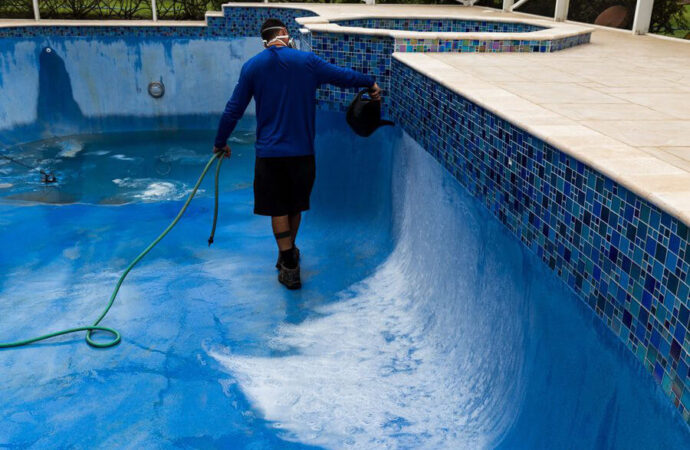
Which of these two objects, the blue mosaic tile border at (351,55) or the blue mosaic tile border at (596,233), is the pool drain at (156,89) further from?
the blue mosaic tile border at (596,233)

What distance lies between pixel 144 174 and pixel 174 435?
17.8 feet

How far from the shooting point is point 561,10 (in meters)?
10.9

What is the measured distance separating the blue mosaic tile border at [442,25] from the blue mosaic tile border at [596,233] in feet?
21.2

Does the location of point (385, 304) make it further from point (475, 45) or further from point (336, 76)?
point (475, 45)

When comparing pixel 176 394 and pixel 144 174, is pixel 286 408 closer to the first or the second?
pixel 176 394

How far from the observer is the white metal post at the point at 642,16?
917 centimetres

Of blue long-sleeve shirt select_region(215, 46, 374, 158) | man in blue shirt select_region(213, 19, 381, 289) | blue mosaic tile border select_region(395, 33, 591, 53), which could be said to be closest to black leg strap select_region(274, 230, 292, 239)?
man in blue shirt select_region(213, 19, 381, 289)

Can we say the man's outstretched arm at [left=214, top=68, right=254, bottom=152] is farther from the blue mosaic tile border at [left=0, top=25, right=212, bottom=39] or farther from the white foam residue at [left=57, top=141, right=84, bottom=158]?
the blue mosaic tile border at [left=0, top=25, right=212, bottom=39]

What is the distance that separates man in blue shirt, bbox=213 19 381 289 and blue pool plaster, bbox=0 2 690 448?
0.60 meters

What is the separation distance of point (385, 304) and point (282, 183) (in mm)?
1073

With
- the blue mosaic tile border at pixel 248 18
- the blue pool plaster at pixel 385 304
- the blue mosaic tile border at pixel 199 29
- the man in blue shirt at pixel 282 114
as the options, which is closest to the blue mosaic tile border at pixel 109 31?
the blue mosaic tile border at pixel 199 29

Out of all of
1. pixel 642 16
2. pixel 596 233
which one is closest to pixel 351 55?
pixel 596 233

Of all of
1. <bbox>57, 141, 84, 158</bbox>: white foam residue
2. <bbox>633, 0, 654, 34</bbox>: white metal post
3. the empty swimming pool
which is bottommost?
<bbox>57, 141, 84, 158</bbox>: white foam residue

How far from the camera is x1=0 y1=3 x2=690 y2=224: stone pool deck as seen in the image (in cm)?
223
